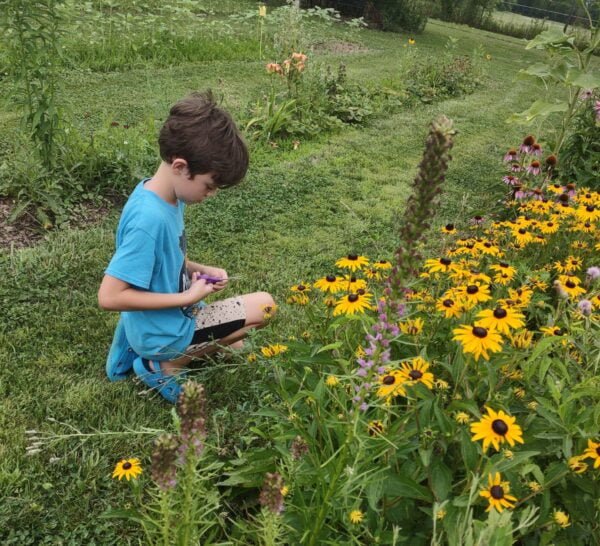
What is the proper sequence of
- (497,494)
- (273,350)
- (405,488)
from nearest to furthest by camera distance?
(497,494) < (405,488) < (273,350)

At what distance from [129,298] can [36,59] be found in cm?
223

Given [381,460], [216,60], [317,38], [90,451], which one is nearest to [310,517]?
[381,460]

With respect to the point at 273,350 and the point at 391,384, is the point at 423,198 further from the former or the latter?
the point at 273,350

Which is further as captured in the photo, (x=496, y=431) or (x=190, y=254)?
(x=190, y=254)

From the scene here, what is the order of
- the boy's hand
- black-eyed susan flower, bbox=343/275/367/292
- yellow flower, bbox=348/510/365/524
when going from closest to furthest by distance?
yellow flower, bbox=348/510/365/524 < black-eyed susan flower, bbox=343/275/367/292 < the boy's hand

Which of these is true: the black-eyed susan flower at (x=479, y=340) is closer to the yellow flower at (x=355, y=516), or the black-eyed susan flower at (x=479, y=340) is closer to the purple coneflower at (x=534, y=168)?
the yellow flower at (x=355, y=516)

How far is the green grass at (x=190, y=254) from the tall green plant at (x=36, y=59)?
2.30 feet

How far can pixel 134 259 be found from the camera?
2.23 meters

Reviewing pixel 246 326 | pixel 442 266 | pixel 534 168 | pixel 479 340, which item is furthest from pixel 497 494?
pixel 534 168

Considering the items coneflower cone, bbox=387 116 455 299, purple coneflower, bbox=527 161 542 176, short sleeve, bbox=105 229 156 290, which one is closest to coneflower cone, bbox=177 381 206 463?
coneflower cone, bbox=387 116 455 299

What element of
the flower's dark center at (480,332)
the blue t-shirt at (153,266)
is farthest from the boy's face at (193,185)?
the flower's dark center at (480,332)

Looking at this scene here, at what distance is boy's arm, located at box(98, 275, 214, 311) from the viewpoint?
2.24 metres

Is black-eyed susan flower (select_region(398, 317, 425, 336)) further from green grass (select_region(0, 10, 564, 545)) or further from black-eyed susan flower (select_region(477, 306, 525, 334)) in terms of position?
green grass (select_region(0, 10, 564, 545))

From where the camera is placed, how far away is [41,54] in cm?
348
